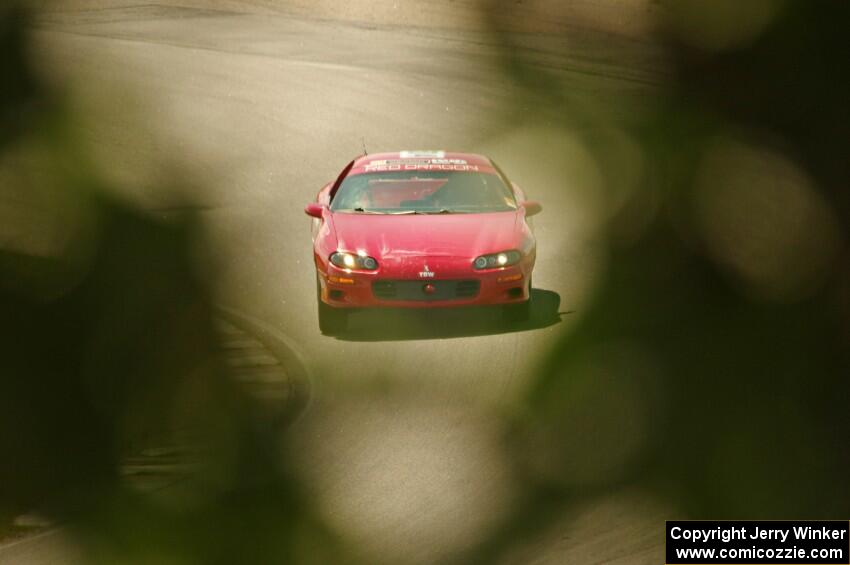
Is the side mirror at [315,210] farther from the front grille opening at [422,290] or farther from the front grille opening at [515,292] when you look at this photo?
the front grille opening at [515,292]

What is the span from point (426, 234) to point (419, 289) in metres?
0.64


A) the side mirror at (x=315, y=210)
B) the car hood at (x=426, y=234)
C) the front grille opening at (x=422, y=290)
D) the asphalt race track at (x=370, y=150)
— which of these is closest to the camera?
the asphalt race track at (x=370, y=150)

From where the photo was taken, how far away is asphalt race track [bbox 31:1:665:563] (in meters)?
8.22

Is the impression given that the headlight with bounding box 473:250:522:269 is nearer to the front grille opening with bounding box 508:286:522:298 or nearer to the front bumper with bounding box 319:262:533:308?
the front bumper with bounding box 319:262:533:308

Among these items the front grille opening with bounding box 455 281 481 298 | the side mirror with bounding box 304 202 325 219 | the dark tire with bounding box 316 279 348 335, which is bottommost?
the dark tire with bounding box 316 279 348 335

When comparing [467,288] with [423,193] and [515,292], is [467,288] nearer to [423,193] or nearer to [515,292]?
[515,292]

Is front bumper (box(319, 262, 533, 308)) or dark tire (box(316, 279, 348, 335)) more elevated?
front bumper (box(319, 262, 533, 308))

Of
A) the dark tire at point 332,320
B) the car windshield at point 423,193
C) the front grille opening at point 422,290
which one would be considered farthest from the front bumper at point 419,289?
the car windshield at point 423,193

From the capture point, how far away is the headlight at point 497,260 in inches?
443

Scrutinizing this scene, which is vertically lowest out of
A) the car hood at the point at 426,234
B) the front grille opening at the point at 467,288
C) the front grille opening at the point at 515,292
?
the front grille opening at the point at 515,292

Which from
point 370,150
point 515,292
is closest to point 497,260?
point 515,292

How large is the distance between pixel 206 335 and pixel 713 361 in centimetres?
404

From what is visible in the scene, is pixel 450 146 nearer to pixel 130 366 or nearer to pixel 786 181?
pixel 786 181

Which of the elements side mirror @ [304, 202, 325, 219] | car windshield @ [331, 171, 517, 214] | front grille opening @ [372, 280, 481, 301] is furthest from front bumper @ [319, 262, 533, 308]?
car windshield @ [331, 171, 517, 214]
